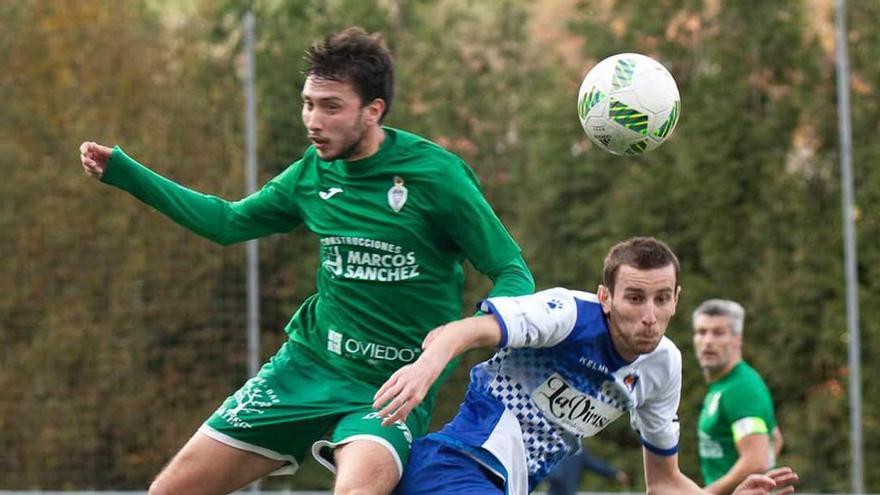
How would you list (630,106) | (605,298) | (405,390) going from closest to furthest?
(405,390), (605,298), (630,106)

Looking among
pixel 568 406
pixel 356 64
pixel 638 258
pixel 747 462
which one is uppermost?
pixel 356 64

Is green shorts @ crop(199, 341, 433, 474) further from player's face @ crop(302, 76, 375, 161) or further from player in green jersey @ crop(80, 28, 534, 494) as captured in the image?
player's face @ crop(302, 76, 375, 161)

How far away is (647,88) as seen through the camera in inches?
198

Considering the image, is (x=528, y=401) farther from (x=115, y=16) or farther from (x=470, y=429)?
(x=115, y=16)

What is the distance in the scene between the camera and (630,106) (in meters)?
4.99

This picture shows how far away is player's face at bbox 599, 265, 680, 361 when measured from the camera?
4.31 meters

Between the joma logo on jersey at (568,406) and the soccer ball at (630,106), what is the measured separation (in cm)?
100

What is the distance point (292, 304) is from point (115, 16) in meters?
3.31

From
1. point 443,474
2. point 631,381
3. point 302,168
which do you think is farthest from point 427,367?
point 302,168

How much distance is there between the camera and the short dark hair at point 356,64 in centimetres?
480

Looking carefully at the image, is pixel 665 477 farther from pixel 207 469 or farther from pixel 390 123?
pixel 390 123

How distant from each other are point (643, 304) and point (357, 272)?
41.0 inches

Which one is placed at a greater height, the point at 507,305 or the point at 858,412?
the point at 507,305

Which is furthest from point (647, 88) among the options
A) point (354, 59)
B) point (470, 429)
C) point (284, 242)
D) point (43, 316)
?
point (43, 316)
